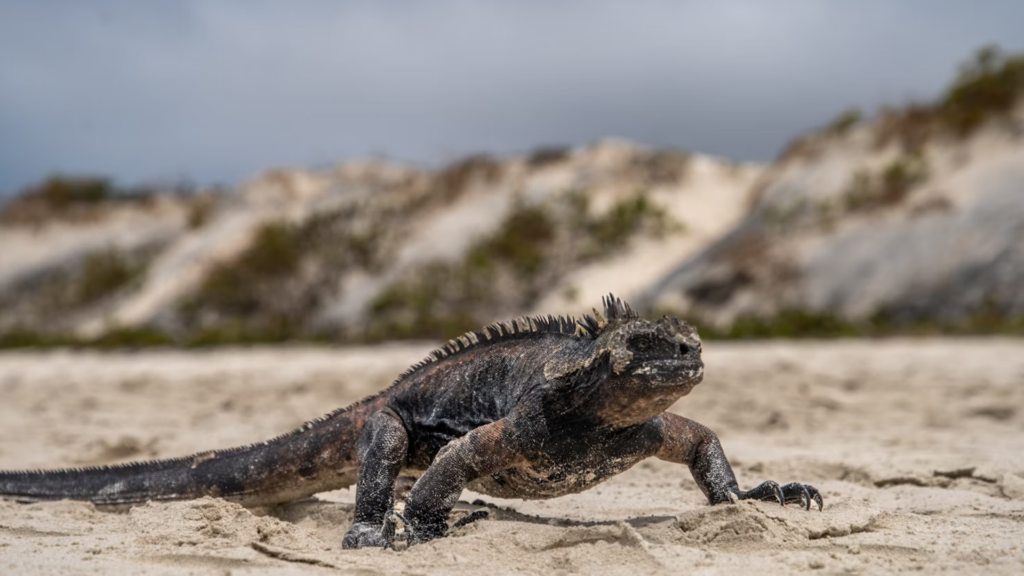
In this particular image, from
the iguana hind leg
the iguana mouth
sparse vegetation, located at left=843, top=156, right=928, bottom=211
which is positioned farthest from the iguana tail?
sparse vegetation, located at left=843, top=156, right=928, bottom=211

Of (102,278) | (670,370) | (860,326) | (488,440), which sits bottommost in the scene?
(488,440)

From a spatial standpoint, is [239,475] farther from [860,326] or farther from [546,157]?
[546,157]

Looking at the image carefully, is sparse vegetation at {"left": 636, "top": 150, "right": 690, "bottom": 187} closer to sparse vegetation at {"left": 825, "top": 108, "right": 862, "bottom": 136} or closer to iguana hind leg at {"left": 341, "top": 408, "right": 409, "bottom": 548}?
sparse vegetation at {"left": 825, "top": 108, "right": 862, "bottom": 136}

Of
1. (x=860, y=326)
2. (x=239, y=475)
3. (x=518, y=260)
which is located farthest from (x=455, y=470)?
(x=518, y=260)

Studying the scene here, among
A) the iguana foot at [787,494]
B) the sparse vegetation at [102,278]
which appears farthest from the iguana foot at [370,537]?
the sparse vegetation at [102,278]

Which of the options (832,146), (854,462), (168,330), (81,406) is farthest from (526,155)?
(854,462)

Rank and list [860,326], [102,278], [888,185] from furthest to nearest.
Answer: [102,278] < [888,185] < [860,326]

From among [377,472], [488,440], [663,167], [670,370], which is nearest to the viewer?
[670,370]
